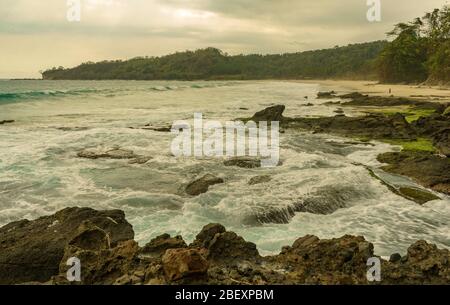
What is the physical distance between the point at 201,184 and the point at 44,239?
5.31 meters

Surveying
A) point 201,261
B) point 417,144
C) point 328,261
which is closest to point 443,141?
point 417,144

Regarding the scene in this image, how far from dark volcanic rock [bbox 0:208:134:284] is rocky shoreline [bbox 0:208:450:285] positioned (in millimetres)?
16

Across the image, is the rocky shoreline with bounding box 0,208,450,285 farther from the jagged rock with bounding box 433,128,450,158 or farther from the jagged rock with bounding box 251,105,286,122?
the jagged rock with bounding box 251,105,286,122

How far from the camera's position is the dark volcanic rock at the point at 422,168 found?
1181cm

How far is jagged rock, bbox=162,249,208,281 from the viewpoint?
16.1ft

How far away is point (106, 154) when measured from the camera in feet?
52.1

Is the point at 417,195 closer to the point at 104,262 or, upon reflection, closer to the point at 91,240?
the point at 91,240

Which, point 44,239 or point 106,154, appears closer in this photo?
point 44,239

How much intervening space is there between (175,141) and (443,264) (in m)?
14.9

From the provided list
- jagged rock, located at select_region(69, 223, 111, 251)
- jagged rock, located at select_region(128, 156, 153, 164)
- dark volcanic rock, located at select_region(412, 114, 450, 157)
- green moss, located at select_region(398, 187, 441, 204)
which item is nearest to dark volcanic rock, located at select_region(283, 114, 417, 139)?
dark volcanic rock, located at select_region(412, 114, 450, 157)

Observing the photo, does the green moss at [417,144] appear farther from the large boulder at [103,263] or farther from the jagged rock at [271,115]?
the large boulder at [103,263]

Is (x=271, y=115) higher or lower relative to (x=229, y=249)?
higher

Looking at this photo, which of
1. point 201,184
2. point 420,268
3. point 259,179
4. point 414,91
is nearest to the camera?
point 420,268
